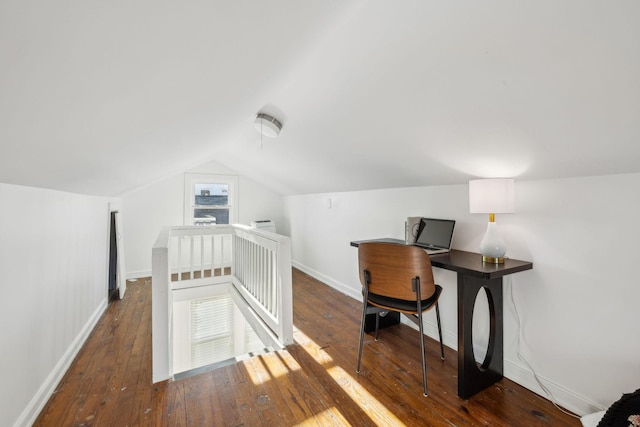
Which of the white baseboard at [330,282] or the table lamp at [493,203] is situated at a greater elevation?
the table lamp at [493,203]

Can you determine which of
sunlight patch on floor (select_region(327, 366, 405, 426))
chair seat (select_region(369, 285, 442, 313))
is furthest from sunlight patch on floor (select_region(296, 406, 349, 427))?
chair seat (select_region(369, 285, 442, 313))

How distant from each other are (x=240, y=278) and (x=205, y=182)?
2.10 m

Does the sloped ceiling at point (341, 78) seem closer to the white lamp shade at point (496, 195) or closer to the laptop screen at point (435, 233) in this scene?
the white lamp shade at point (496, 195)

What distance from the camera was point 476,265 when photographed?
1.77 meters

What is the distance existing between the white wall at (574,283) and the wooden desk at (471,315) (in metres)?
0.10

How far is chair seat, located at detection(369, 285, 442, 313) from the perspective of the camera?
6.23ft

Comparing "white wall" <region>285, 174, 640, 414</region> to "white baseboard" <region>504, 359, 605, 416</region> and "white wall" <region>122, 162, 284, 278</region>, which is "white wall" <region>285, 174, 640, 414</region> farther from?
"white wall" <region>122, 162, 284, 278</region>

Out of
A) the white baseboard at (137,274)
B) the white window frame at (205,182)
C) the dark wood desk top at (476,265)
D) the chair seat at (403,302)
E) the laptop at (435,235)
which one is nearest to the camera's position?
the dark wood desk top at (476,265)

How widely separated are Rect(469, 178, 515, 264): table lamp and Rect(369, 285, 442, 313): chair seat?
420mm

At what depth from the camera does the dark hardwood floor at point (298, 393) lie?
1.57 metres

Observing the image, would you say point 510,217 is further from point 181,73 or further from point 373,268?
point 181,73

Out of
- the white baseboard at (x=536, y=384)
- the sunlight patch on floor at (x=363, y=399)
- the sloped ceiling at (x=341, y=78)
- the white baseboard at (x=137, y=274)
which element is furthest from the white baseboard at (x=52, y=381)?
the white baseboard at (x=536, y=384)

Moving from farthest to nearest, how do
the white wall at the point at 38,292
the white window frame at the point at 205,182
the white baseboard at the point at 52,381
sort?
the white window frame at the point at 205,182 < the white baseboard at the point at 52,381 < the white wall at the point at 38,292

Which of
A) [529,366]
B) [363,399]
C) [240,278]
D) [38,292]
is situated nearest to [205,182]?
[240,278]
